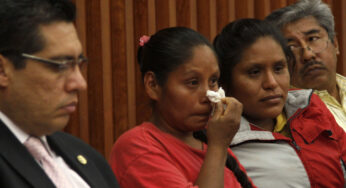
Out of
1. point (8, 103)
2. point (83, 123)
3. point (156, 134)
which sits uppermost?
point (8, 103)

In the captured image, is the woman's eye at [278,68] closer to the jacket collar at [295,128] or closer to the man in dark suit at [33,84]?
the jacket collar at [295,128]

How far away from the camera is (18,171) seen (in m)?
0.96

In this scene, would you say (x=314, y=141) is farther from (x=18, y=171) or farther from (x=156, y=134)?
(x=18, y=171)

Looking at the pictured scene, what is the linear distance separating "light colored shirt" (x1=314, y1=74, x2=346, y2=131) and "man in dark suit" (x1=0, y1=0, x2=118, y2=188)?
1390mm

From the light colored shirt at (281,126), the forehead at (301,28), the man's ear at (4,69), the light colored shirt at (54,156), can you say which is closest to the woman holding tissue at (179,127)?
the light colored shirt at (54,156)

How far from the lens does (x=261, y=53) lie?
174cm

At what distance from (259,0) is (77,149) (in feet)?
5.80

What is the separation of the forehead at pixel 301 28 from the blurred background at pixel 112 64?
1.84 feet

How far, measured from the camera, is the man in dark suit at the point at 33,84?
985mm

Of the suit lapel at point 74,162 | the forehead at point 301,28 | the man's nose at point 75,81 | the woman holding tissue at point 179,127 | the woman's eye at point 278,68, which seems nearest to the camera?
the man's nose at point 75,81

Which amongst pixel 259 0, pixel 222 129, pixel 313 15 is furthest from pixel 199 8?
pixel 222 129

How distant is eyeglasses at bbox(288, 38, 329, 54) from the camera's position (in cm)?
220

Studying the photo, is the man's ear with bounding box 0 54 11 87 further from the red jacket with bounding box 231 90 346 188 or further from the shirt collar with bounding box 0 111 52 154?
the red jacket with bounding box 231 90 346 188

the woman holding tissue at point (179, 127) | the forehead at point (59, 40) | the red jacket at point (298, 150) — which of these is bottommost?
the red jacket at point (298, 150)
